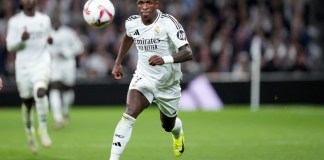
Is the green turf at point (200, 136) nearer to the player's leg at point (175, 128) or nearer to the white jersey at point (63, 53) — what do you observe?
the player's leg at point (175, 128)

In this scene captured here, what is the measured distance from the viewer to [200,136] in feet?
51.2

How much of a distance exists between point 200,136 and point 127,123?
20.5 ft

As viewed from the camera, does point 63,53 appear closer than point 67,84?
Yes

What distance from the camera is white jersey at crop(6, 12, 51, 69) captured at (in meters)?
13.2

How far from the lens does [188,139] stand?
48.9 feet

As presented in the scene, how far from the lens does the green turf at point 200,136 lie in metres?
12.0

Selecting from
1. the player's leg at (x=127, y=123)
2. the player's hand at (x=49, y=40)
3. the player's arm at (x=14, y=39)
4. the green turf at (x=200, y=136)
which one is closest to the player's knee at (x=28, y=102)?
the green turf at (x=200, y=136)

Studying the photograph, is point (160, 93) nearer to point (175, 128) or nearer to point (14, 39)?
point (175, 128)

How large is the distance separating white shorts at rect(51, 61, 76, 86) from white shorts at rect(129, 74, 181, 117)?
8593 millimetres

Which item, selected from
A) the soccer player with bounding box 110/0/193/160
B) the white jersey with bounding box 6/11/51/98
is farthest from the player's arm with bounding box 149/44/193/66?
the white jersey with bounding box 6/11/51/98

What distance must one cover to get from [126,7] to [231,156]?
1401 cm

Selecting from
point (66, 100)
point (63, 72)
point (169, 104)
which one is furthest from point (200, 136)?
point (169, 104)

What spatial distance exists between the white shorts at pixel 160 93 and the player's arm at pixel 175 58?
0.66m

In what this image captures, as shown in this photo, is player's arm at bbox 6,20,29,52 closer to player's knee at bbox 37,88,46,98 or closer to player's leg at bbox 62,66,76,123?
player's knee at bbox 37,88,46,98
